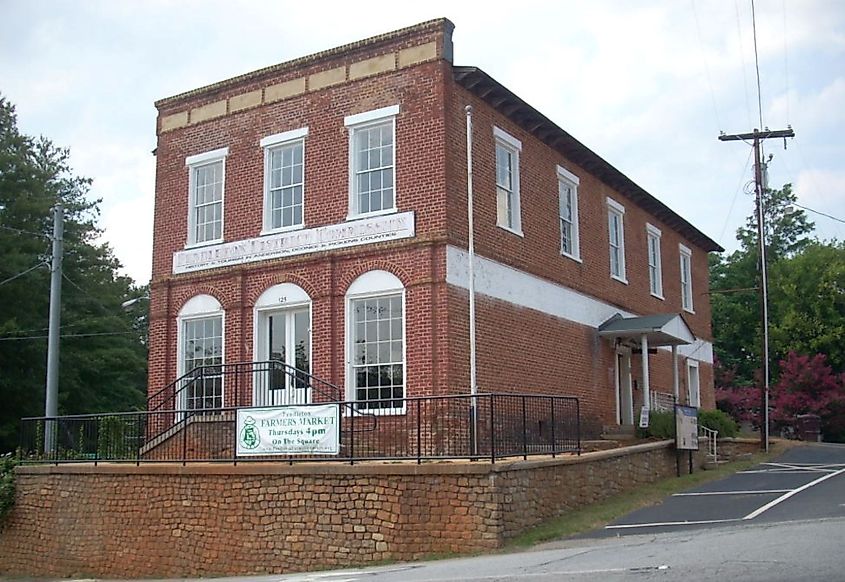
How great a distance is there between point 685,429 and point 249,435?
10134mm

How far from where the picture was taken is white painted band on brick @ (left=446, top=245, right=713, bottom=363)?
62.9 ft

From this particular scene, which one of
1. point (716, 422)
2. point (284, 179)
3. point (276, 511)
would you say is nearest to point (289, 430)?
point (276, 511)

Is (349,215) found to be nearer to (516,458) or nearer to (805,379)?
(516,458)

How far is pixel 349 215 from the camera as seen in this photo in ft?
66.0

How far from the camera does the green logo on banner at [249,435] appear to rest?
16906 mm

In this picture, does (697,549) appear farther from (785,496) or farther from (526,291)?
(526,291)

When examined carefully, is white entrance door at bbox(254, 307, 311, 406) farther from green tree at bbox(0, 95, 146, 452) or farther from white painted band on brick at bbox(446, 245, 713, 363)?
green tree at bbox(0, 95, 146, 452)

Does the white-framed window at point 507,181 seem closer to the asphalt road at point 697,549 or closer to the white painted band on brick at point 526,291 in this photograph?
the white painted band on brick at point 526,291

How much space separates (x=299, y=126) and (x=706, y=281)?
62.7 feet

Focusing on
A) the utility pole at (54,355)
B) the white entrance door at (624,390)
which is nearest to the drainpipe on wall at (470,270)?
the white entrance door at (624,390)

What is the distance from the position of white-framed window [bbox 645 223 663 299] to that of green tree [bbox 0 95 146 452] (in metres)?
19.6

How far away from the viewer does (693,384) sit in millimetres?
32625

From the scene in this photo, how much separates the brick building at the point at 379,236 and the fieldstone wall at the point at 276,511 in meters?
3.22

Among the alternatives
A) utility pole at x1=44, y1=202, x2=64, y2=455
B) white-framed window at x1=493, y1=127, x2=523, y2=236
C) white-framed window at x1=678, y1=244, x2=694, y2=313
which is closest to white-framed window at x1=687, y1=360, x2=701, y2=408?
white-framed window at x1=678, y1=244, x2=694, y2=313
